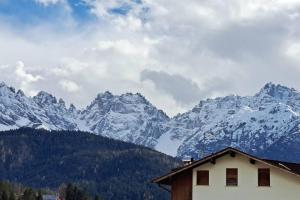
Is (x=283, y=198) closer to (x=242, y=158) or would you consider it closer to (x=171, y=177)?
(x=242, y=158)

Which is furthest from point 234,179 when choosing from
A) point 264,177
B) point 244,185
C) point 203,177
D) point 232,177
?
point 203,177

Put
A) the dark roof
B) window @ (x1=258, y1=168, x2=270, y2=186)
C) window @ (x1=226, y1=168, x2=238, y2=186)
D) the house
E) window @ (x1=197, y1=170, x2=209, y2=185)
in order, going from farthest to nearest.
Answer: window @ (x1=197, y1=170, x2=209, y2=185) → window @ (x1=226, y1=168, x2=238, y2=186) → window @ (x1=258, y1=168, x2=270, y2=186) → the dark roof → the house

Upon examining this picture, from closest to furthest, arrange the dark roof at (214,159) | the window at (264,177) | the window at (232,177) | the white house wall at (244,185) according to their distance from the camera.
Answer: the white house wall at (244,185)
the dark roof at (214,159)
the window at (264,177)
the window at (232,177)

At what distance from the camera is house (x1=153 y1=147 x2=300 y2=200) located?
193 ft

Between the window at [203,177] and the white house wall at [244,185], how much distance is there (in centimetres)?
24

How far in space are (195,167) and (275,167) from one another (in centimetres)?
610

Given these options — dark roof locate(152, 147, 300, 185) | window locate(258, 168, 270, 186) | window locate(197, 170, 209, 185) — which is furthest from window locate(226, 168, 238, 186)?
window locate(258, 168, 270, 186)

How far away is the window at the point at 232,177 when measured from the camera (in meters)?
60.1

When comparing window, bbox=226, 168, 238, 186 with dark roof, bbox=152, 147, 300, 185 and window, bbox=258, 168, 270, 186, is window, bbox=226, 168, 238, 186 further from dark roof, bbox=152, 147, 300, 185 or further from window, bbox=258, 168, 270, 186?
window, bbox=258, 168, 270, 186

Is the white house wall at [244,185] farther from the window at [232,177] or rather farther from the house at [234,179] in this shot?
the window at [232,177]

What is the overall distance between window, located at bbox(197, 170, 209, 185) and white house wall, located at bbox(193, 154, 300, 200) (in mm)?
237

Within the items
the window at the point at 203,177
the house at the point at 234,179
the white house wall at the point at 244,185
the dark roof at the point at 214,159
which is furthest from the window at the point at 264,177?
the window at the point at 203,177

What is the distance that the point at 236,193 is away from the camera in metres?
59.8

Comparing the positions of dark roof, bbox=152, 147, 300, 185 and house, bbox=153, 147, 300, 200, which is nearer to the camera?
house, bbox=153, 147, 300, 200
